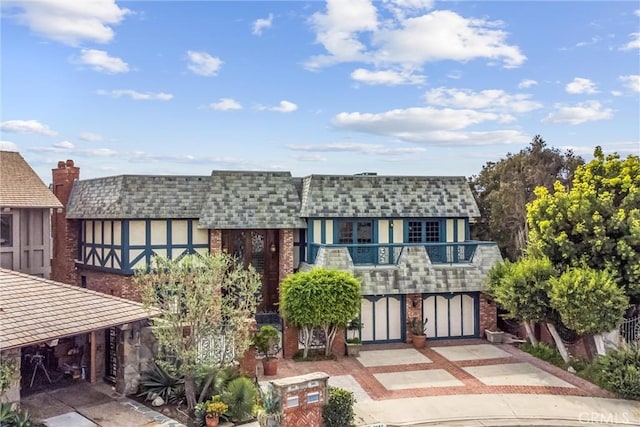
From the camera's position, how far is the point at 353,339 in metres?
17.7

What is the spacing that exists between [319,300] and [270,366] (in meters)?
2.61

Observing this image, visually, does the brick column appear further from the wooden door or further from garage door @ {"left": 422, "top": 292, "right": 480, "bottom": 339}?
garage door @ {"left": 422, "top": 292, "right": 480, "bottom": 339}

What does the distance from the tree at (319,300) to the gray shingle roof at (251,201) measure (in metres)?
4.06

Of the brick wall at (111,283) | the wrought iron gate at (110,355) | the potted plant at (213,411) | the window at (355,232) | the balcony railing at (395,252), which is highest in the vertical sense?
the window at (355,232)

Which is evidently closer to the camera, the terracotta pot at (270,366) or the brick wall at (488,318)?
the terracotta pot at (270,366)

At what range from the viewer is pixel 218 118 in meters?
20.5

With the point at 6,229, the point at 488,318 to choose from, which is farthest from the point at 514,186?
the point at 6,229

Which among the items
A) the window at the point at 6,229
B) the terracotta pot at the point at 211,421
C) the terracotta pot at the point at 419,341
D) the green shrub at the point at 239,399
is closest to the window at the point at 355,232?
the terracotta pot at the point at 419,341

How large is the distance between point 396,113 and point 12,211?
16076 millimetres

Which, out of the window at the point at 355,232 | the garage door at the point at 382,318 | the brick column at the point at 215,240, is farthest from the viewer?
the window at the point at 355,232

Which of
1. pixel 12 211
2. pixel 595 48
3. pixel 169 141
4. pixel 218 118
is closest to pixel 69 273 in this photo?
pixel 12 211

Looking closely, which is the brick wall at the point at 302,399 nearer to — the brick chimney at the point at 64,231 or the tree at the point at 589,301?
the tree at the point at 589,301

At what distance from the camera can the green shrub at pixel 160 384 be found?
1225cm

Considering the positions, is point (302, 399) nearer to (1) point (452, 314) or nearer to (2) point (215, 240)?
(1) point (452, 314)
